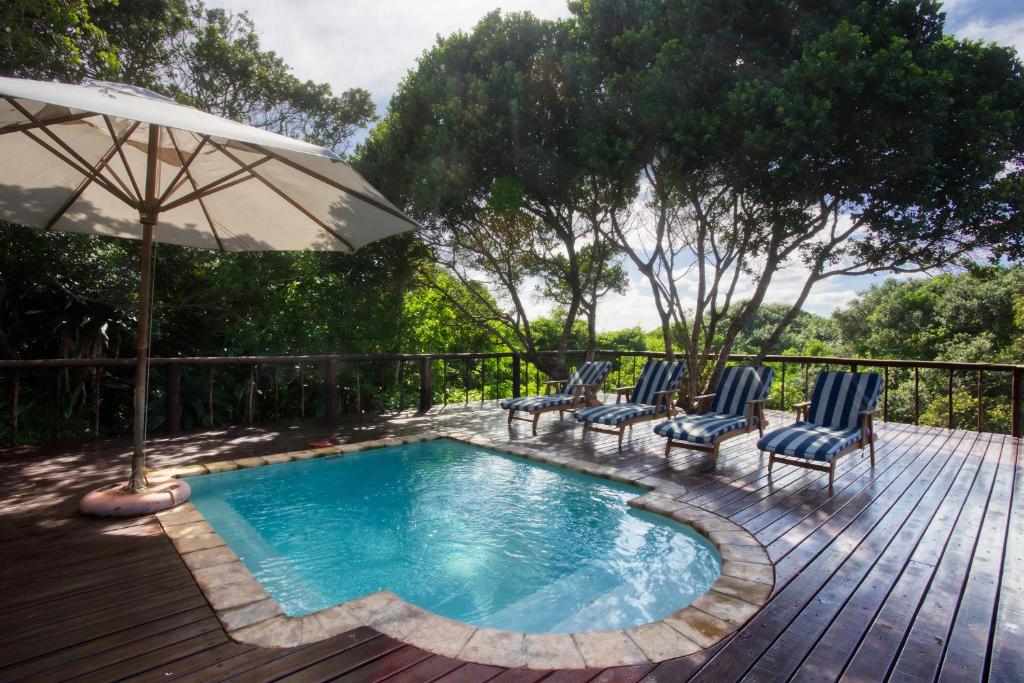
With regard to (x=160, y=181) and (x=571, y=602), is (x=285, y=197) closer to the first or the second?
(x=160, y=181)

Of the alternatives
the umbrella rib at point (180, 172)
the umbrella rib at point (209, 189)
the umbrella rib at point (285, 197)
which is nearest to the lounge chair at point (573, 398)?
the umbrella rib at point (285, 197)

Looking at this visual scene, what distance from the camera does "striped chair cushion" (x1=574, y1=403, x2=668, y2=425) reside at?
5.61 m

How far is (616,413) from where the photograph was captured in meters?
5.71

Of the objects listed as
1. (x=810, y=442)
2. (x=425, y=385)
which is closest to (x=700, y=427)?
(x=810, y=442)

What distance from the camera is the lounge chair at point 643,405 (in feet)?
18.6

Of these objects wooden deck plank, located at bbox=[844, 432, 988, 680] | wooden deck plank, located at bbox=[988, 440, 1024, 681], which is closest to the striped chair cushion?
wooden deck plank, located at bbox=[844, 432, 988, 680]

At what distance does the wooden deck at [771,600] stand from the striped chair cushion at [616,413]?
3.26 ft

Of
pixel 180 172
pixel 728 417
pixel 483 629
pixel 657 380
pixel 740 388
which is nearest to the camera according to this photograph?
pixel 483 629

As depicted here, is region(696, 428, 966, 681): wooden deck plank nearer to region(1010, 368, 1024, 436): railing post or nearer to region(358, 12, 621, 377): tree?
region(1010, 368, 1024, 436): railing post

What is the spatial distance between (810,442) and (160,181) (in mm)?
5695

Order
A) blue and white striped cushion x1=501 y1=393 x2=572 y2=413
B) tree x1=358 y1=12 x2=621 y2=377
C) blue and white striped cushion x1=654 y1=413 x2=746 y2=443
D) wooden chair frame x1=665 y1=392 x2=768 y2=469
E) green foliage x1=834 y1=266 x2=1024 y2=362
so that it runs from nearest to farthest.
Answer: blue and white striped cushion x1=654 y1=413 x2=746 y2=443
wooden chair frame x1=665 y1=392 x2=768 y2=469
blue and white striped cushion x1=501 y1=393 x2=572 y2=413
tree x1=358 y1=12 x2=621 y2=377
green foliage x1=834 y1=266 x2=1024 y2=362

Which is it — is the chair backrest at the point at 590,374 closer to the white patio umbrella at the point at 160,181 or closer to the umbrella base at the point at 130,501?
the white patio umbrella at the point at 160,181

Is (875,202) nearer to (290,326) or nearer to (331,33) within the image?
(331,33)

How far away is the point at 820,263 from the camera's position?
7.51 metres
